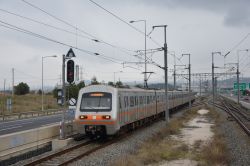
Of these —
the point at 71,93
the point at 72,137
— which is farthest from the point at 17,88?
the point at 72,137

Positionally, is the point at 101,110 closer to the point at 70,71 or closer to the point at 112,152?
the point at 70,71

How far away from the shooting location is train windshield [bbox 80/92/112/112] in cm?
1931

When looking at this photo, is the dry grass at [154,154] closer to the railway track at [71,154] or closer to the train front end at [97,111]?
the railway track at [71,154]

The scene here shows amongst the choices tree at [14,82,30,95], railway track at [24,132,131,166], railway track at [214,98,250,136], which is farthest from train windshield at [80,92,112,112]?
tree at [14,82,30,95]

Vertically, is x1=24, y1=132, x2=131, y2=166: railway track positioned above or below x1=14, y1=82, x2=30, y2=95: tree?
below

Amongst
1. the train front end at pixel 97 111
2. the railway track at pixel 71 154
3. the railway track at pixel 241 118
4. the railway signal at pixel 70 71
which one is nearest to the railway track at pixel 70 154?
the railway track at pixel 71 154

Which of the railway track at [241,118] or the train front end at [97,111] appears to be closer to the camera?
the train front end at [97,111]

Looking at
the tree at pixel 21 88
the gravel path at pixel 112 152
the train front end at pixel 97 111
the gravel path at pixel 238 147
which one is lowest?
the gravel path at pixel 112 152

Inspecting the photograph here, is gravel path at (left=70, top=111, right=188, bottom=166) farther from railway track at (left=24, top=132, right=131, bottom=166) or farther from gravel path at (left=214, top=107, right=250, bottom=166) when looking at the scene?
gravel path at (left=214, top=107, right=250, bottom=166)

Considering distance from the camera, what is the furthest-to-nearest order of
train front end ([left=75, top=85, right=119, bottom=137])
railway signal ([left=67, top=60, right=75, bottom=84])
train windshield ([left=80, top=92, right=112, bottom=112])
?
1. train windshield ([left=80, top=92, right=112, bottom=112])
2. railway signal ([left=67, top=60, right=75, bottom=84])
3. train front end ([left=75, top=85, right=119, bottom=137])

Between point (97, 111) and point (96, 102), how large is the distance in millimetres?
542

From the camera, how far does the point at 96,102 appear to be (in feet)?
64.1

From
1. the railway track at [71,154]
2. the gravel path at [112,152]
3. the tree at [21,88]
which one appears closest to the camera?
the railway track at [71,154]

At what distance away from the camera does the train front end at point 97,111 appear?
19.0 meters
